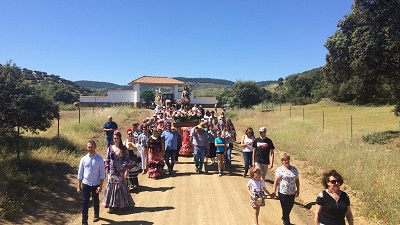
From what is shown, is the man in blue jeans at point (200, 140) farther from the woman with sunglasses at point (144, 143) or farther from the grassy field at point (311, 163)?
the grassy field at point (311, 163)

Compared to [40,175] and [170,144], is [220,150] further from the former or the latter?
[40,175]

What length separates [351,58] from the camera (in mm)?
16766

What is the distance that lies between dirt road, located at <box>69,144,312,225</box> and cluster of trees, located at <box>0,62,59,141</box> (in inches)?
190

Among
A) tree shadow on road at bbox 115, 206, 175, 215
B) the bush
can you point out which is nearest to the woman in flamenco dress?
tree shadow on road at bbox 115, 206, 175, 215

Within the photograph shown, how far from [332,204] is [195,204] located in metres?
4.11

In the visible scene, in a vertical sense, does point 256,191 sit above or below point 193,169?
above

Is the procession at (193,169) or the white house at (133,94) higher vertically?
the white house at (133,94)

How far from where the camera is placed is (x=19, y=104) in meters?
11.6

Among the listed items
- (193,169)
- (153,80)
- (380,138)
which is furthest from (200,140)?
Result: (153,80)

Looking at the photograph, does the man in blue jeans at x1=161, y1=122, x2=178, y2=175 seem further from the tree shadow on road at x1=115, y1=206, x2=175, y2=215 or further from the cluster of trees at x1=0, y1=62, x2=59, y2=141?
the cluster of trees at x1=0, y1=62, x2=59, y2=141

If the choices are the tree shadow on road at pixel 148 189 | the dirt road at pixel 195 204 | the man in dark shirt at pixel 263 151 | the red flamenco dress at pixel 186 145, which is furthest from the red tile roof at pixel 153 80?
the man in dark shirt at pixel 263 151

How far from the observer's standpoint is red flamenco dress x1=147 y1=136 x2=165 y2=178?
406 inches

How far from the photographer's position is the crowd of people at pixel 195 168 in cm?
460

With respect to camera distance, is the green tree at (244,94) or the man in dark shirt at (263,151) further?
the green tree at (244,94)
